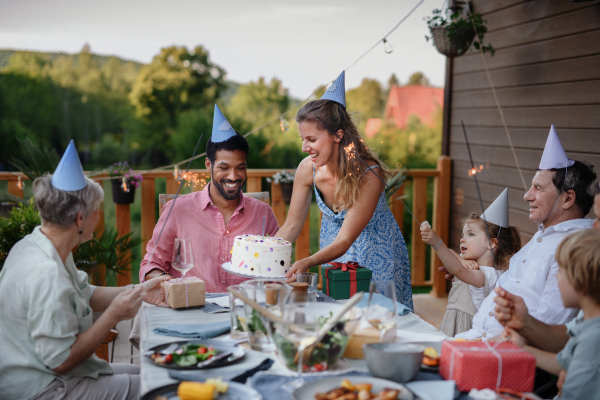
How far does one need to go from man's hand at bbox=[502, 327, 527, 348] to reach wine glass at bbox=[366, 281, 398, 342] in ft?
1.06

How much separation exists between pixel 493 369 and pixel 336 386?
1.09 ft

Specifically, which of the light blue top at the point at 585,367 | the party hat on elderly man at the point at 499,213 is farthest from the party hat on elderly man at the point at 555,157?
the light blue top at the point at 585,367

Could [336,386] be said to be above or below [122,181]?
below

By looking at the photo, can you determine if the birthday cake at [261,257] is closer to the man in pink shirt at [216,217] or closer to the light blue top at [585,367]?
the man in pink shirt at [216,217]

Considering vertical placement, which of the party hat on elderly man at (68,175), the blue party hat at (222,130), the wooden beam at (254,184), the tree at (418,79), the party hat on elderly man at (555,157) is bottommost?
the wooden beam at (254,184)

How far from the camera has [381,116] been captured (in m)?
7.67

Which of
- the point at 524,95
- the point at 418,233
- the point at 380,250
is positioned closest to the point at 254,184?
the point at 418,233

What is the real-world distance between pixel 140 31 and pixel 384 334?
9.02m

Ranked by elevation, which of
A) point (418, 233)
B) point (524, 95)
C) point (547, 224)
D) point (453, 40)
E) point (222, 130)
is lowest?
point (418, 233)

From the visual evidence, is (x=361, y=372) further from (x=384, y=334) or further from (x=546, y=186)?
(x=546, y=186)

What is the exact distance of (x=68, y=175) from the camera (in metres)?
1.37

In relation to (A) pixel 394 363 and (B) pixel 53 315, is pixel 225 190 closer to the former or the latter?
(B) pixel 53 315

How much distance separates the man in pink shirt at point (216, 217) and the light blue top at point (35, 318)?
811mm

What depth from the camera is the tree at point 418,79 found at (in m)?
7.01
